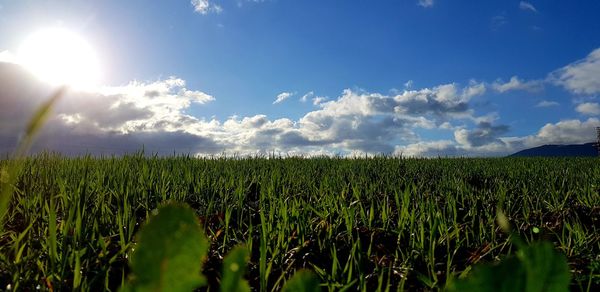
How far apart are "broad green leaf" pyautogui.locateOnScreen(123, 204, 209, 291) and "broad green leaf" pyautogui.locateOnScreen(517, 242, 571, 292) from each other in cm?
21

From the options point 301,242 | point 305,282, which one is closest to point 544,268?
point 305,282

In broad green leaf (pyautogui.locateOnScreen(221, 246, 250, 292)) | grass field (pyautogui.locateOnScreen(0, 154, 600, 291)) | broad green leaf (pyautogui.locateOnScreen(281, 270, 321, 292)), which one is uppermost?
broad green leaf (pyautogui.locateOnScreen(221, 246, 250, 292))

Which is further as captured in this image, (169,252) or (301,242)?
(301,242)

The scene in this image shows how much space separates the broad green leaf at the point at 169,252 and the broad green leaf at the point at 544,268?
0.69ft

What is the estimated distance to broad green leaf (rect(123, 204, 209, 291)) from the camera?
0.29 metres

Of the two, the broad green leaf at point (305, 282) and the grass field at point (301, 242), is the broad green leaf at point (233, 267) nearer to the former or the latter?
the broad green leaf at point (305, 282)

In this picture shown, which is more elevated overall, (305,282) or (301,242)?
(305,282)

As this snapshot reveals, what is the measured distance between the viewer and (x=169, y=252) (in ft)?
1.01

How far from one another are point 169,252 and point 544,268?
247 millimetres

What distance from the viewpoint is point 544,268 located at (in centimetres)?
31

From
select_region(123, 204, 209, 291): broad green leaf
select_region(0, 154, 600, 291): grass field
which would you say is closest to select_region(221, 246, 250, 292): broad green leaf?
select_region(123, 204, 209, 291): broad green leaf

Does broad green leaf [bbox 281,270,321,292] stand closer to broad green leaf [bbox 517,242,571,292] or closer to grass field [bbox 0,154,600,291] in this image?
broad green leaf [bbox 517,242,571,292]

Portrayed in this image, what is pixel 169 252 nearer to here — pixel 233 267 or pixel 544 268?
pixel 233 267

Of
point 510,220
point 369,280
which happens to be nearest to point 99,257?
point 369,280
